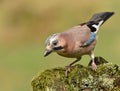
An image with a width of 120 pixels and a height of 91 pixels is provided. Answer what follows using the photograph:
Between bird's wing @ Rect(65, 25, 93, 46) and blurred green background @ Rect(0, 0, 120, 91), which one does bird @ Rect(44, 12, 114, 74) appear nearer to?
bird's wing @ Rect(65, 25, 93, 46)

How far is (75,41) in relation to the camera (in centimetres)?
705

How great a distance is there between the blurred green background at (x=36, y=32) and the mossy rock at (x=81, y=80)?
6.46 meters

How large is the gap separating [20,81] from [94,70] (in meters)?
7.74

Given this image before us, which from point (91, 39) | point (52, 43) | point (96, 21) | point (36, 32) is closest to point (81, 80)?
point (52, 43)

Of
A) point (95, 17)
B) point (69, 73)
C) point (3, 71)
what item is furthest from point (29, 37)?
point (69, 73)

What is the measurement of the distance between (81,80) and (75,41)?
51.0 inches

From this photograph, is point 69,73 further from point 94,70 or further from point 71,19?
point 71,19

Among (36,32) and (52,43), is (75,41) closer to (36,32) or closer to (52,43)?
(52,43)

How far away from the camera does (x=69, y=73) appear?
19.4 feet

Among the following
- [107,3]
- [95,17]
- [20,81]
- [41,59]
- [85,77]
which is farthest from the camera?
[107,3]

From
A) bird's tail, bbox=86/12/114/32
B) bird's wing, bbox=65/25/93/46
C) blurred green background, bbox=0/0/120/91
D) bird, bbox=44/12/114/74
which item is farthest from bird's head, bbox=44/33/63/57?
blurred green background, bbox=0/0/120/91

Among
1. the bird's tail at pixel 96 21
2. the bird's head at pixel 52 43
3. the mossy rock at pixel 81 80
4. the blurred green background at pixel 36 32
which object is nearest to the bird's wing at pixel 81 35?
the bird's tail at pixel 96 21

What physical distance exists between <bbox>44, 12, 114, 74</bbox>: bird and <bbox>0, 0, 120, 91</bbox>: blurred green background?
503 cm

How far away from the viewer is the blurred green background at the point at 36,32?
46.6ft
